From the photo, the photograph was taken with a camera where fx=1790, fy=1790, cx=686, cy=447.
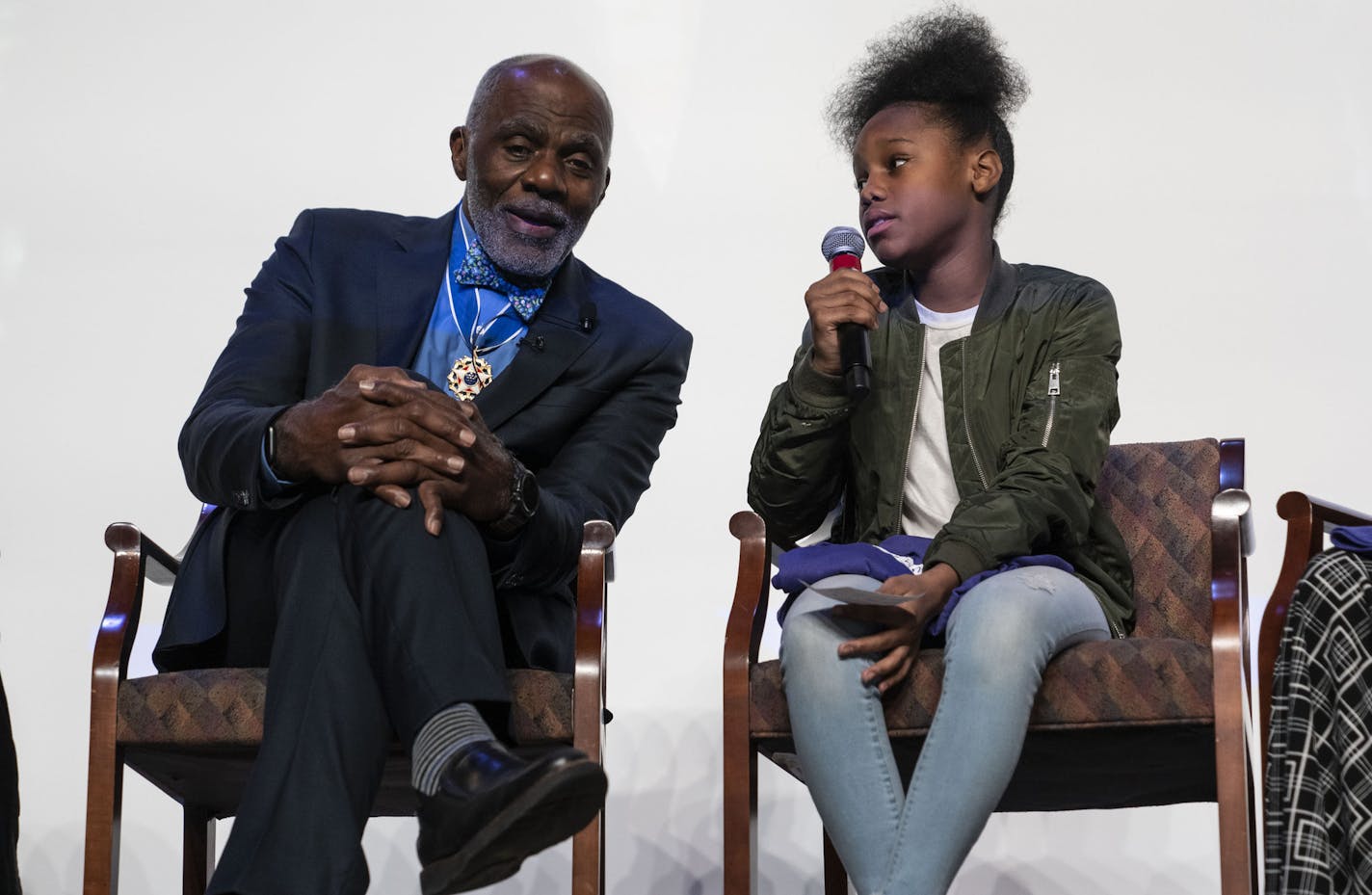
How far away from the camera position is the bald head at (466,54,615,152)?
109 inches

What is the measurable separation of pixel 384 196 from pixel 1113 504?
1.81 m

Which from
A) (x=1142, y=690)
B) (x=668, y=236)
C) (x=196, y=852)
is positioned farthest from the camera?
(x=668, y=236)

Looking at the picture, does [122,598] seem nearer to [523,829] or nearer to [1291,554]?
[523,829]

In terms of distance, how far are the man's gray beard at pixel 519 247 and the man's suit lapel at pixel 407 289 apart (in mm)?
86

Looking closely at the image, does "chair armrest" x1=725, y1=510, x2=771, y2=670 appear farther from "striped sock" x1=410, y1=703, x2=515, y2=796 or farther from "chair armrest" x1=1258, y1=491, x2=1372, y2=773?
"chair armrest" x1=1258, y1=491, x2=1372, y2=773

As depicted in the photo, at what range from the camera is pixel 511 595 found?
2461 mm

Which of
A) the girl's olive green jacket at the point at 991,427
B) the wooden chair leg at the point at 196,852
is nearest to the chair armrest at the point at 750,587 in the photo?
the girl's olive green jacket at the point at 991,427

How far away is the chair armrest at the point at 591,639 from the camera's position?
2.38 m

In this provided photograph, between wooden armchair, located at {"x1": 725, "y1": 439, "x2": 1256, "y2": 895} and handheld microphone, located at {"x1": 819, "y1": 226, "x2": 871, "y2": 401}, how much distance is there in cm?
27

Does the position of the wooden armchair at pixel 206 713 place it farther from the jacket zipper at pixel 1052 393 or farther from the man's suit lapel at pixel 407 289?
the jacket zipper at pixel 1052 393

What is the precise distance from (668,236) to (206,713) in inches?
68.9

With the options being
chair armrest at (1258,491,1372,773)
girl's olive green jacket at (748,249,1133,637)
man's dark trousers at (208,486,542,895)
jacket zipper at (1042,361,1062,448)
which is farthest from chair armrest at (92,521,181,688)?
chair armrest at (1258,491,1372,773)

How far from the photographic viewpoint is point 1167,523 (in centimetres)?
271

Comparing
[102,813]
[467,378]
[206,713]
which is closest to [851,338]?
[467,378]
